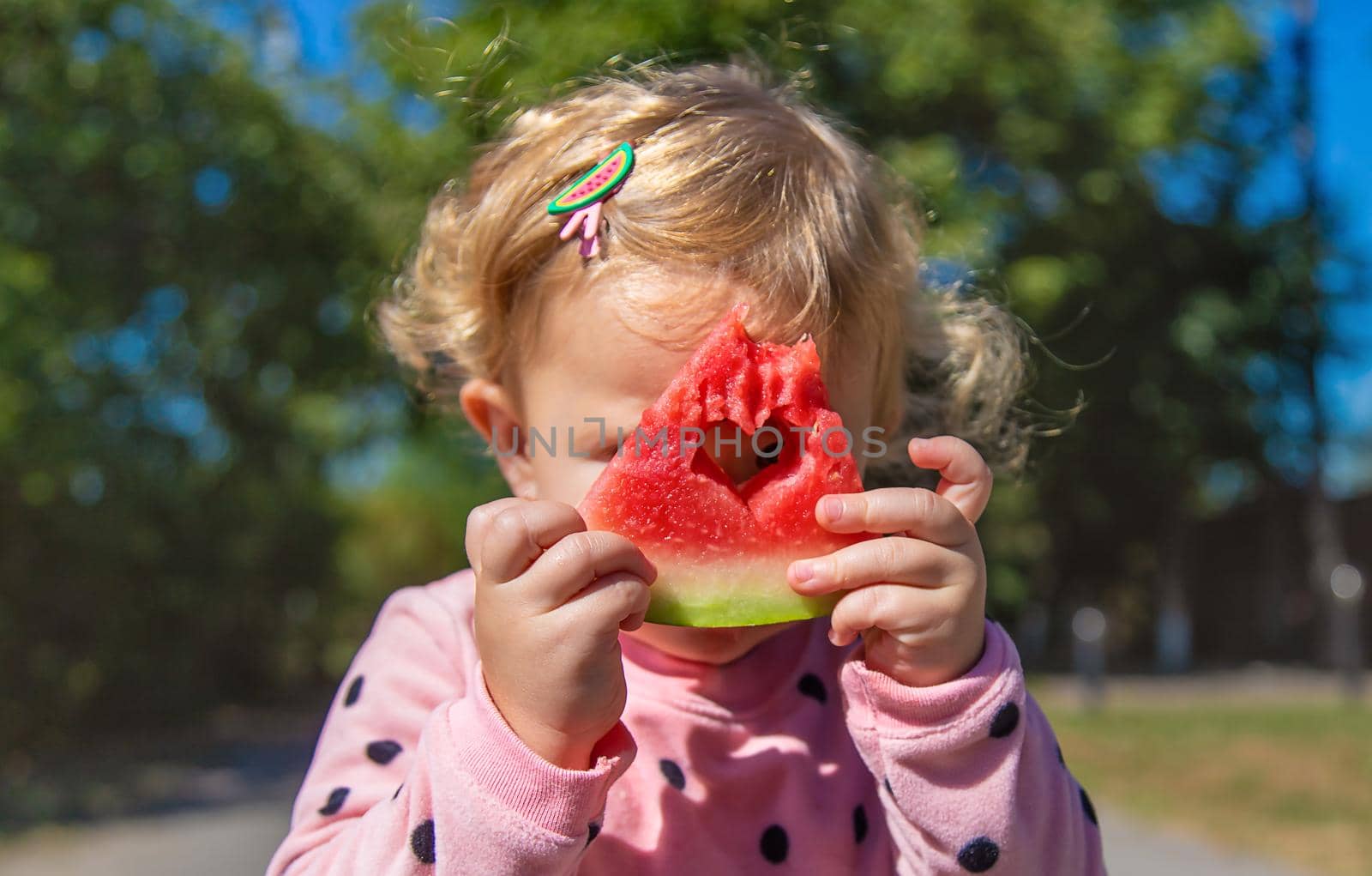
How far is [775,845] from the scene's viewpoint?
1.77m

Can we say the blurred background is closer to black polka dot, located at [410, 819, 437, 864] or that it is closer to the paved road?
the paved road

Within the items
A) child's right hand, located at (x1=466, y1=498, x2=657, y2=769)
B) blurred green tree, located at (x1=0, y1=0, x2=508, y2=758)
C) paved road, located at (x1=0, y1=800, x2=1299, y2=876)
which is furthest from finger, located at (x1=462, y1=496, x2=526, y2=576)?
blurred green tree, located at (x1=0, y1=0, x2=508, y2=758)

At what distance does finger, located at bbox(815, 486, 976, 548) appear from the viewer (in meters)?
1.47

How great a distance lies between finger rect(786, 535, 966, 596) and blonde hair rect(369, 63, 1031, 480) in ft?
1.18

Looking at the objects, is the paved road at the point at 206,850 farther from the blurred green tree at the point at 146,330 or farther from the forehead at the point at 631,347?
the forehead at the point at 631,347

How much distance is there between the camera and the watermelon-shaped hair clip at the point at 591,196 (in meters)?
1.83

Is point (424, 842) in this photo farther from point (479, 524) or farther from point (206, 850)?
point (206, 850)

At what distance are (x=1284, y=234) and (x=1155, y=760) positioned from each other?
12.0 m

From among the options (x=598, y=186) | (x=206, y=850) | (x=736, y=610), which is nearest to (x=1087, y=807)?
(x=736, y=610)

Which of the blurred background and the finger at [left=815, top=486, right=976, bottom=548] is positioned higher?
the finger at [left=815, top=486, right=976, bottom=548]

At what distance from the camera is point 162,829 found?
7.15m

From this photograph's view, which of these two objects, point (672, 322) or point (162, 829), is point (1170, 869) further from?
point (162, 829)

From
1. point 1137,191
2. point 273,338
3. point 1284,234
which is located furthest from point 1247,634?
point 273,338

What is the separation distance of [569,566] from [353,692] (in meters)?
0.71
